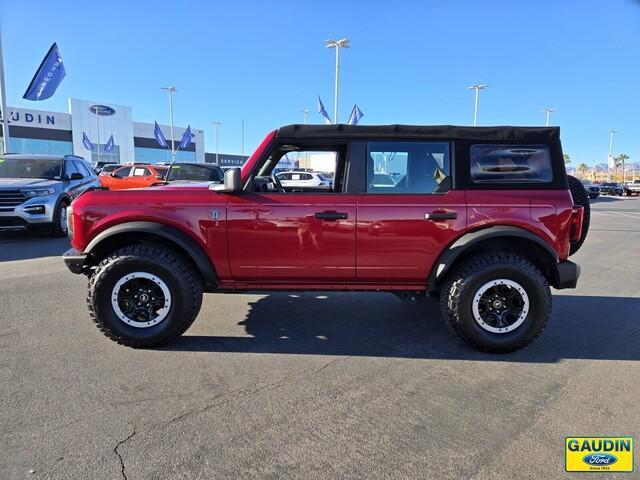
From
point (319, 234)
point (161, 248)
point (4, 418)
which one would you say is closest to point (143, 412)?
point (4, 418)

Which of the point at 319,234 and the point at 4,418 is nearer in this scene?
the point at 4,418

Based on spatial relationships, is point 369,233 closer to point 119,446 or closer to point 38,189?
point 119,446

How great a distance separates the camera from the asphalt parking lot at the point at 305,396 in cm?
226

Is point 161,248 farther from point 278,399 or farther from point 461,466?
point 461,466

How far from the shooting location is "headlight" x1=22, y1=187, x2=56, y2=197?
8375 mm

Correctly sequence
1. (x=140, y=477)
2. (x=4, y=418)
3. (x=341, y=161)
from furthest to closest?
(x=341, y=161)
(x=4, y=418)
(x=140, y=477)

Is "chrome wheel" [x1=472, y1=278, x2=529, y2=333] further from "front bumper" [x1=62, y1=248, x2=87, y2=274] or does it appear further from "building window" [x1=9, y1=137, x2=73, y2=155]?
"building window" [x1=9, y1=137, x2=73, y2=155]

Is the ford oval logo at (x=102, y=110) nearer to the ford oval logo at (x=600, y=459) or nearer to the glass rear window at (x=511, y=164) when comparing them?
the glass rear window at (x=511, y=164)

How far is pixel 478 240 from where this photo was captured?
11.5 ft

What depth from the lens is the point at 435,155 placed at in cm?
373

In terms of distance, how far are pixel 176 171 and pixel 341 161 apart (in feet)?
34.7

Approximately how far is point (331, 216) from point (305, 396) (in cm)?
144

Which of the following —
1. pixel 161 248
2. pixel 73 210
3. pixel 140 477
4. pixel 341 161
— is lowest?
pixel 140 477

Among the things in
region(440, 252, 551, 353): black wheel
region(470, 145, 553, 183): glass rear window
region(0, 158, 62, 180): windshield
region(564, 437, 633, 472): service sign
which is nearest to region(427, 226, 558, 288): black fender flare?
Result: region(440, 252, 551, 353): black wheel
